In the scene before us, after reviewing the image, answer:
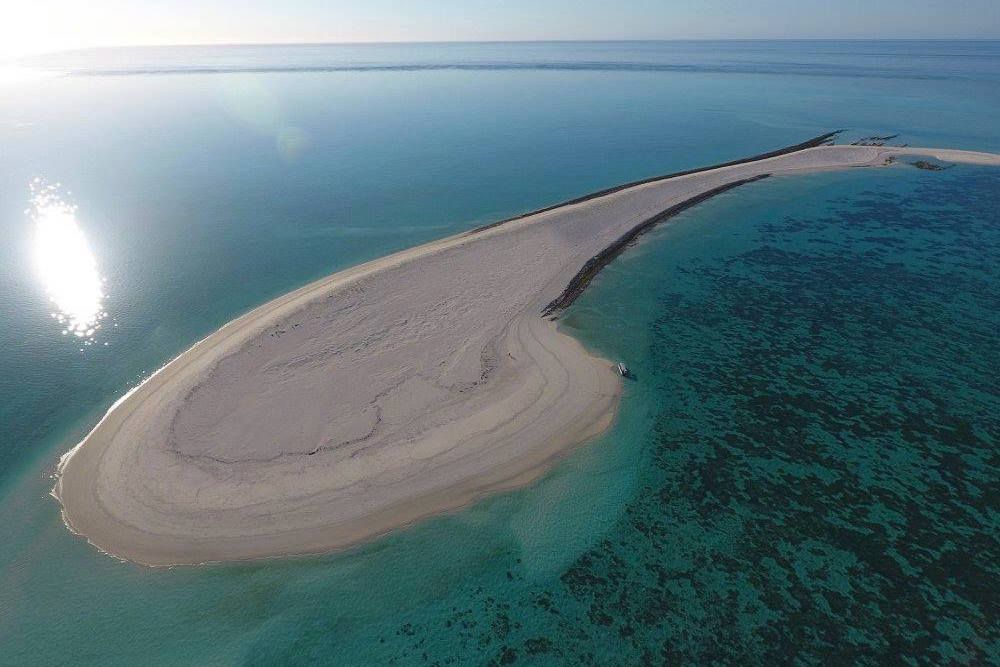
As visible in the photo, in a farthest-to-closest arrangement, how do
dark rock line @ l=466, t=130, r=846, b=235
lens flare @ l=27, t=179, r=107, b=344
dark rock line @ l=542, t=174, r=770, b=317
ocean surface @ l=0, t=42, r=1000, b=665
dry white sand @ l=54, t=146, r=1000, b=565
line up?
dark rock line @ l=466, t=130, r=846, b=235
dark rock line @ l=542, t=174, r=770, b=317
lens flare @ l=27, t=179, r=107, b=344
dry white sand @ l=54, t=146, r=1000, b=565
ocean surface @ l=0, t=42, r=1000, b=665

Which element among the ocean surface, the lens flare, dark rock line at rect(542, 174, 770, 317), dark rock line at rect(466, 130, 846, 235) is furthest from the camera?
dark rock line at rect(466, 130, 846, 235)

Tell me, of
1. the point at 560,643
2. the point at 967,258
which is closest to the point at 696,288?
the point at 967,258

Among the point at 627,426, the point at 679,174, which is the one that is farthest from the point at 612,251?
the point at 679,174

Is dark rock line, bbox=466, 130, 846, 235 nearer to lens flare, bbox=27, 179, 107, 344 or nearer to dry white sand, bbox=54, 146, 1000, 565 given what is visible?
dry white sand, bbox=54, 146, 1000, 565

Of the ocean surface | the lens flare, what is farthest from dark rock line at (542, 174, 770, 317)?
the lens flare

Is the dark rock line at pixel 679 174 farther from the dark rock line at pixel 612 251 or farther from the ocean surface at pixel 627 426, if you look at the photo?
the dark rock line at pixel 612 251

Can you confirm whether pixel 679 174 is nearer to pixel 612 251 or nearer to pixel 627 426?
pixel 612 251
